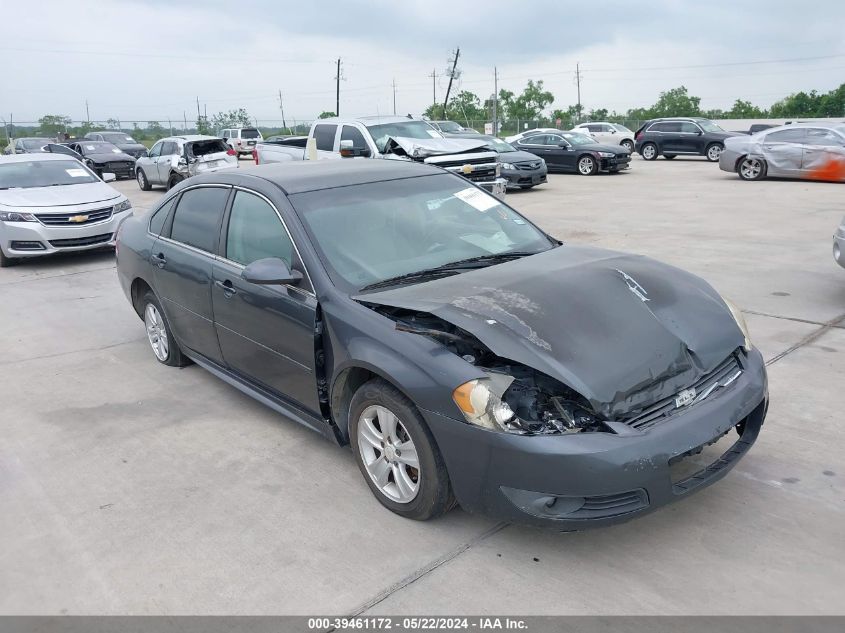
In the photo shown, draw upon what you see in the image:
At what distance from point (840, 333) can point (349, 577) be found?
→ 15.8ft

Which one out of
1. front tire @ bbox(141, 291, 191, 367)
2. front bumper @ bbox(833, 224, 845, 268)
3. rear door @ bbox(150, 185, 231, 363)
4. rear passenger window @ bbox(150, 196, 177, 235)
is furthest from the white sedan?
front bumper @ bbox(833, 224, 845, 268)

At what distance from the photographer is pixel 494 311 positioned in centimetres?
325

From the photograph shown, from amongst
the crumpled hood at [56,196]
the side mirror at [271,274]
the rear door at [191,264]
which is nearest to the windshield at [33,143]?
the crumpled hood at [56,196]

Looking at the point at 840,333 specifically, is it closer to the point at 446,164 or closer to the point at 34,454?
the point at 34,454

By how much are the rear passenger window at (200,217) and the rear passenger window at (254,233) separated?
187mm

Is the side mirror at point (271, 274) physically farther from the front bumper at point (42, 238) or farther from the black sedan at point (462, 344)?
the front bumper at point (42, 238)

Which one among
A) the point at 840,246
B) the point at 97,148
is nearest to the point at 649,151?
the point at 97,148

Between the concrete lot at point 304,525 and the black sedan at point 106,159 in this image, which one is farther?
the black sedan at point 106,159

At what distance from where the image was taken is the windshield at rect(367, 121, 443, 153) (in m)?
13.9

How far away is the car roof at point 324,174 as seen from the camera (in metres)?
4.38

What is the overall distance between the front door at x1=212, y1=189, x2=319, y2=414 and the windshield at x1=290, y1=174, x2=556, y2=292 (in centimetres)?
23

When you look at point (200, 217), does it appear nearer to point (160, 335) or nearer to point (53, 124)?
point (160, 335)

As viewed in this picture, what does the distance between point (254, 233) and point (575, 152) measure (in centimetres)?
1902

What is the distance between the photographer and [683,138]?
85.6ft
